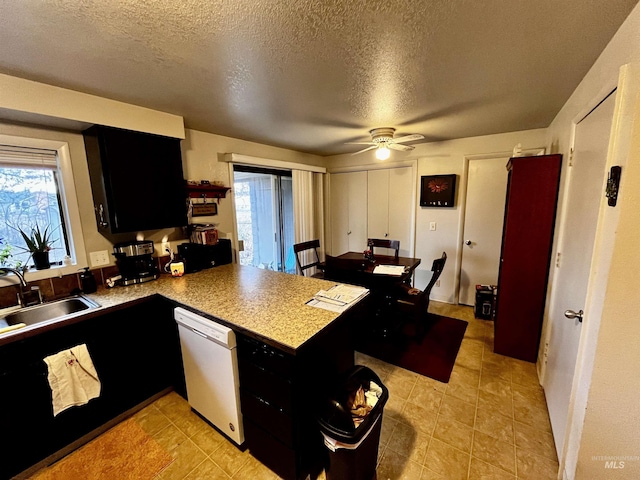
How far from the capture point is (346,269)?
258 cm

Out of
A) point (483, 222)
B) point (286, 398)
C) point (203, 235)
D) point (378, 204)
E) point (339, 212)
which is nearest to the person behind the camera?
point (286, 398)

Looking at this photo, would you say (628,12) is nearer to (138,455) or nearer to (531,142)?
(531,142)

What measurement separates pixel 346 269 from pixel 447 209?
182 cm

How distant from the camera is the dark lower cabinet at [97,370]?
53.0 inches

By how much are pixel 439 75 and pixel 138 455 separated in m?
2.91

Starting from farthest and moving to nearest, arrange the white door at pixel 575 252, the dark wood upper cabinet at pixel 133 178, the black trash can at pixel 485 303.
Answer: the black trash can at pixel 485 303 < the dark wood upper cabinet at pixel 133 178 < the white door at pixel 575 252

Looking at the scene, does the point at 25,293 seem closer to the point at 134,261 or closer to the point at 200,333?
the point at 134,261

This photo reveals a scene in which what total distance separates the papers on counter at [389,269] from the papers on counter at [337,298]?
835mm

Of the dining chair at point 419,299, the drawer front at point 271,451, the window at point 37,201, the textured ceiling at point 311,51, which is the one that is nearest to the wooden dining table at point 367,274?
the dining chair at point 419,299

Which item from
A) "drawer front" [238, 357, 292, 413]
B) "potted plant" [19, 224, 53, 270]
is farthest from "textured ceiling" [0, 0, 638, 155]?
"drawer front" [238, 357, 292, 413]

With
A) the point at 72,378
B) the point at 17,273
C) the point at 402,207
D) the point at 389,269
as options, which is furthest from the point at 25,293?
the point at 402,207

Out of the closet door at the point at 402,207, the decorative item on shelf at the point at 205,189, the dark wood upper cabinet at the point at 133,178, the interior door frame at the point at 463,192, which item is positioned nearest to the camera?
the dark wood upper cabinet at the point at 133,178

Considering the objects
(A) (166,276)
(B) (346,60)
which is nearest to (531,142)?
(B) (346,60)

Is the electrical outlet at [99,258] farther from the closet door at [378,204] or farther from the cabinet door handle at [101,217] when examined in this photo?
the closet door at [378,204]
